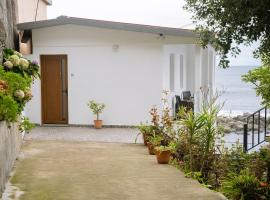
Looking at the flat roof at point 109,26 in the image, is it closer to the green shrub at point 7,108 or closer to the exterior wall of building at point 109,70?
the exterior wall of building at point 109,70

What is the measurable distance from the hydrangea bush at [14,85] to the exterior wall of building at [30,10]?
5899 millimetres

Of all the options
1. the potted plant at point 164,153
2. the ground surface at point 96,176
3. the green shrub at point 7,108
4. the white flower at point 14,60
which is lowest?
the ground surface at point 96,176

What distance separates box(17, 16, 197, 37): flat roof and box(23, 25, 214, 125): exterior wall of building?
56cm

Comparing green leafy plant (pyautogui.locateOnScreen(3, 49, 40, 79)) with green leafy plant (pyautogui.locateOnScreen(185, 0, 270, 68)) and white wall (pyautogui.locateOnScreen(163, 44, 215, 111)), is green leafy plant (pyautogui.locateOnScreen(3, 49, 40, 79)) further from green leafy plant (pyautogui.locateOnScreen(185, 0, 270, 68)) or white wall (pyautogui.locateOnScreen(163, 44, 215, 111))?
white wall (pyautogui.locateOnScreen(163, 44, 215, 111))

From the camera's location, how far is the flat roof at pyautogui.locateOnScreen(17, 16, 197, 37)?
476 inches

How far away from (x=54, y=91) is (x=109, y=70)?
1.94 m

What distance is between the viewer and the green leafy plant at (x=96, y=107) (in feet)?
42.8

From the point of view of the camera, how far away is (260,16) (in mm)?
6207

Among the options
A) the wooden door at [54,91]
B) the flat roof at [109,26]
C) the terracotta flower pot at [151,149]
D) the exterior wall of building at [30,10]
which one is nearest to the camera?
the terracotta flower pot at [151,149]

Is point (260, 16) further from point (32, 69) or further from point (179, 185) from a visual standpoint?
point (32, 69)

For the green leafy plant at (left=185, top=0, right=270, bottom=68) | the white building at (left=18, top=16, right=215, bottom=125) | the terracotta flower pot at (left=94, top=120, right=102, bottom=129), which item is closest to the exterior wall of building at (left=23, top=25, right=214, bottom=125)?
the white building at (left=18, top=16, right=215, bottom=125)

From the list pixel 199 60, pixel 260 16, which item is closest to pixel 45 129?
pixel 199 60

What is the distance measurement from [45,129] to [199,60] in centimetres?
536

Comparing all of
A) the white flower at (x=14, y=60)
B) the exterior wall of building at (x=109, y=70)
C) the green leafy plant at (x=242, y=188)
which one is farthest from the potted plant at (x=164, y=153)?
the exterior wall of building at (x=109, y=70)
